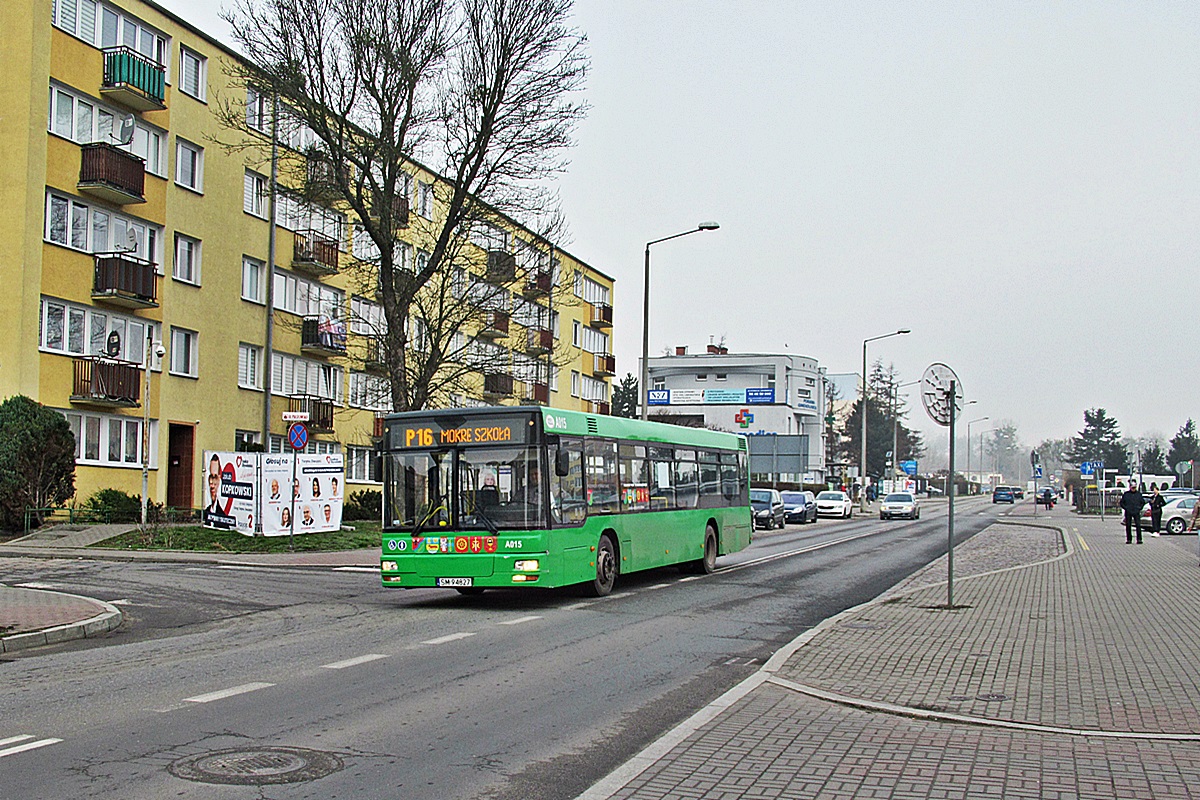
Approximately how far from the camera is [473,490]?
1582cm

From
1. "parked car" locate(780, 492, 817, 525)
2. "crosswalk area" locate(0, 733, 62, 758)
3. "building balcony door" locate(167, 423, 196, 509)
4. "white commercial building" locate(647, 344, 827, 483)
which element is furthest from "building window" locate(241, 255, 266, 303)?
"white commercial building" locate(647, 344, 827, 483)

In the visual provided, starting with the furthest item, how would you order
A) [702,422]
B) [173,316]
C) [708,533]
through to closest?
[702,422], [173,316], [708,533]

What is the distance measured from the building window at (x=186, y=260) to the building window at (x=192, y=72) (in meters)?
4.49

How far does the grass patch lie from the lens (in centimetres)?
2755

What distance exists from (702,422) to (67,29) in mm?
73555

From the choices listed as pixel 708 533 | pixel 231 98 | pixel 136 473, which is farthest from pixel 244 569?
pixel 231 98

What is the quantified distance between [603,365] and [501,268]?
41229mm

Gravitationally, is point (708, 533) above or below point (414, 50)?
below

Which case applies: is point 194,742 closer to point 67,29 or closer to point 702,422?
Result: point 67,29

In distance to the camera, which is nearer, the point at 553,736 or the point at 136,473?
the point at 553,736

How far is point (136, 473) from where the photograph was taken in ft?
112

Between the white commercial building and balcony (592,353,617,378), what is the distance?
96.7 ft

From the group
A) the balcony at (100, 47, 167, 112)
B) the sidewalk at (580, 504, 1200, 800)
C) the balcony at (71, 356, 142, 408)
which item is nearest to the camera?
the sidewalk at (580, 504, 1200, 800)

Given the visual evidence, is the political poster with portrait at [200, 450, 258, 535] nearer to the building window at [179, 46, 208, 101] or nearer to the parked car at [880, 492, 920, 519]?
the building window at [179, 46, 208, 101]
